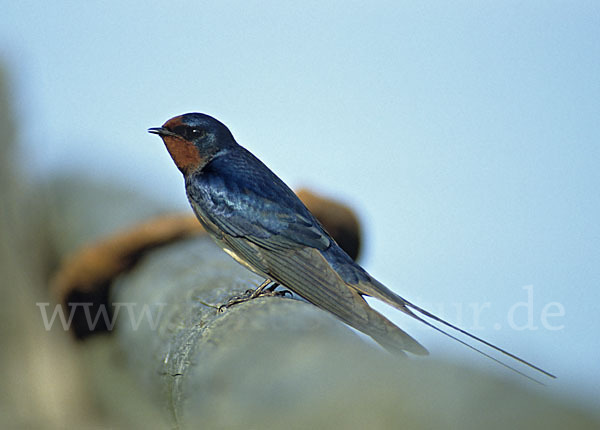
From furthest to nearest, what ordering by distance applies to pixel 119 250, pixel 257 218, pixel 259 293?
A: pixel 119 250
pixel 257 218
pixel 259 293

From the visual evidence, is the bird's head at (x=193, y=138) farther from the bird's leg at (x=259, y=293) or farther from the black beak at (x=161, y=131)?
the bird's leg at (x=259, y=293)

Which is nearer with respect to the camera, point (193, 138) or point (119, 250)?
point (193, 138)

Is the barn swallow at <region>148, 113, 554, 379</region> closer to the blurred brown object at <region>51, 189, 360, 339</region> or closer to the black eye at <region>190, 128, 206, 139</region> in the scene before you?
the black eye at <region>190, 128, 206, 139</region>

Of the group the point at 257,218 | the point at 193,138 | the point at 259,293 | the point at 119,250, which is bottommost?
the point at 119,250

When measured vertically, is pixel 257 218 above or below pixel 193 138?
below

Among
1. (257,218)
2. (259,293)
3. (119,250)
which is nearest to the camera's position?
(259,293)

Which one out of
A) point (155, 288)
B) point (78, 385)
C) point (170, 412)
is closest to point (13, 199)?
point (78, 385)

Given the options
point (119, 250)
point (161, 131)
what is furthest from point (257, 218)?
point (119, 250)

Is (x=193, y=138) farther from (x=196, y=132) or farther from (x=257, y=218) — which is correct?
(x=257, y=218)
